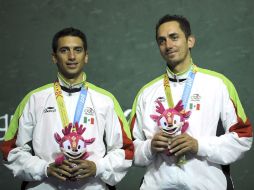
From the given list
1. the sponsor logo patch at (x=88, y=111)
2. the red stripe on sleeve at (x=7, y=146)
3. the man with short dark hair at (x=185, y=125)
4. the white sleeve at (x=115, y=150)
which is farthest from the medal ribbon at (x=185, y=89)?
the red stripe on sleeve at (x=7, y=146)

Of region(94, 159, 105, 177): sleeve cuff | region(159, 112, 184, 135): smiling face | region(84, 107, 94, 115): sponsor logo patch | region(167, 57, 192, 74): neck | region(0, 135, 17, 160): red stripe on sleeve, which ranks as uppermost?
region(167, 57, 192, 74): neck

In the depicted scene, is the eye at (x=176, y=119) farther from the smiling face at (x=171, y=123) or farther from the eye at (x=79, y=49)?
the eye at (x=79, y=49)

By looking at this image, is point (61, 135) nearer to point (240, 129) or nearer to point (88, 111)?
point (88, 111)

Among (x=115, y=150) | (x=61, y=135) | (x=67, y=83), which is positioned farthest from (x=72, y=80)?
(x=115, y=150)

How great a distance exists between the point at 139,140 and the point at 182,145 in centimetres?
33

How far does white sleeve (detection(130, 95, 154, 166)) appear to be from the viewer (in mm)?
2203

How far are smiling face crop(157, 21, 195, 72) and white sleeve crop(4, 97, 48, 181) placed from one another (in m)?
0.76

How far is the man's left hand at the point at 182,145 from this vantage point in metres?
2.06

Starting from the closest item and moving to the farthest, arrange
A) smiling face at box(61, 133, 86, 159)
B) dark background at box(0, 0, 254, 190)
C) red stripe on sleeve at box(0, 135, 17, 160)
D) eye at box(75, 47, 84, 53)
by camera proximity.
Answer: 1. smiling face at box(61, 133, 86, 159)
2. red stripe on sleeve at box(0, 135, 17, 160)
3. eye at box(75, 47, 84, 53)
4. dark background at box(0, 0, 254, 190)

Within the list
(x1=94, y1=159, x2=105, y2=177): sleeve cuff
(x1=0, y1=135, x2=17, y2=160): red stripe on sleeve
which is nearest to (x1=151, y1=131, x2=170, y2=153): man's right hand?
(x1=94, y1=159, x2=105, y2=177): sleeve cuff

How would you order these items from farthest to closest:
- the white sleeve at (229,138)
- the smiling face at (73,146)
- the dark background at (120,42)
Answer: the dark background at (120,42) < the white sleeve at (229,138) < the smiling face at (73,146)

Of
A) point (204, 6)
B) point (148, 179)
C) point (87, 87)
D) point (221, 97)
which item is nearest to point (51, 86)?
point (87, 87)

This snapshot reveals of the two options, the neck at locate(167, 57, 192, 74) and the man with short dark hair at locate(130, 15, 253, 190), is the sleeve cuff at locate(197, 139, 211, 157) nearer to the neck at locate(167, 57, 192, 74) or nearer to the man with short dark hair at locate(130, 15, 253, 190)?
the man with short dark hair at locate(130, 15, 253, 190)

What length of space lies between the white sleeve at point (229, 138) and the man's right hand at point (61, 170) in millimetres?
631
